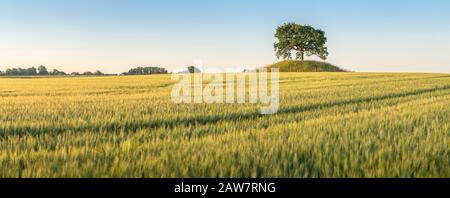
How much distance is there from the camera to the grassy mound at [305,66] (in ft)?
250

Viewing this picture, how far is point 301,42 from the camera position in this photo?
83.1 meters

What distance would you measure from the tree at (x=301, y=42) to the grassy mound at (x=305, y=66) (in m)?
3.74

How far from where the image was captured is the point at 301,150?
177 inches

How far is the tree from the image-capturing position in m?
83.2

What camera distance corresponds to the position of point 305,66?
253 feet

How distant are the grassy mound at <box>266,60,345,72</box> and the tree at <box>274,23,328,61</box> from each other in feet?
12.3

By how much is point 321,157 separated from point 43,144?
138 inches

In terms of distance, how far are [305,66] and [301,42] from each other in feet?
26.3

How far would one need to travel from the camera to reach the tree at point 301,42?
8325 centimetres

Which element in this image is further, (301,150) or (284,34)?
(284,34)
